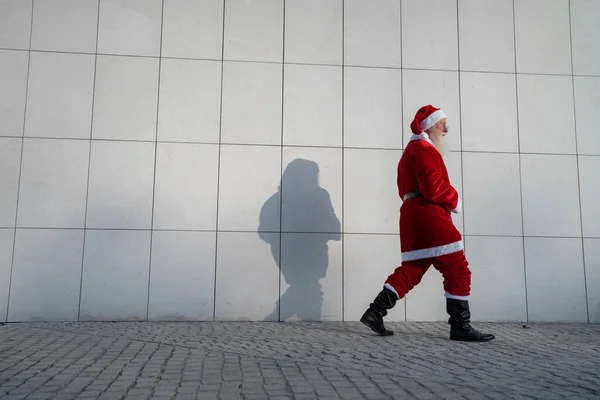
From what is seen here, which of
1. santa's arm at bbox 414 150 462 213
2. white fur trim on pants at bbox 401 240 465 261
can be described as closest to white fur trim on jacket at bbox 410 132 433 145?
santa's arm at bbox 414 150 462 213

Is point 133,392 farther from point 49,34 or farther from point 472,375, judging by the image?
point 49,34

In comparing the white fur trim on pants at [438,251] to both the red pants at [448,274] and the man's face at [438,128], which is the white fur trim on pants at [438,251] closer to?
the red pants at [448,274]

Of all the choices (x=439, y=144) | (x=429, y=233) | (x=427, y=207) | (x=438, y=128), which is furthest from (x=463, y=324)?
(x=438, y=128)

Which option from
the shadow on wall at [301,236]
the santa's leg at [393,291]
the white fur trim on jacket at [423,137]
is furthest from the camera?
the shadow on wall at [301,236]

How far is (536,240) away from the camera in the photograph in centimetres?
576

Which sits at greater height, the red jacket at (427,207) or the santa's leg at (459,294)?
the red jacket at (427,207)

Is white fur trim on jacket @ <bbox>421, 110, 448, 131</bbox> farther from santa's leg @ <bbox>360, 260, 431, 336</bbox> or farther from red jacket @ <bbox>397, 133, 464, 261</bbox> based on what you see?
santa's leg @ <bbox>360, 260, 431, 336</bbox>

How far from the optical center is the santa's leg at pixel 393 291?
4426 mm

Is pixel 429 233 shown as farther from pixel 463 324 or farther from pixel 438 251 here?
pixel 463 324

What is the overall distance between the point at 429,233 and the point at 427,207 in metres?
0.22

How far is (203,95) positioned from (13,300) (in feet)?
9.37

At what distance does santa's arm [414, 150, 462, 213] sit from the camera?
14.0 ft

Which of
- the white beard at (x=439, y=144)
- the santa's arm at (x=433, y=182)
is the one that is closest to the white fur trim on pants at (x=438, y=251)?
the santa's arm at (x=433, y=182)

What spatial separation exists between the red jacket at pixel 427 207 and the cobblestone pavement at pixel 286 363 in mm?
783
